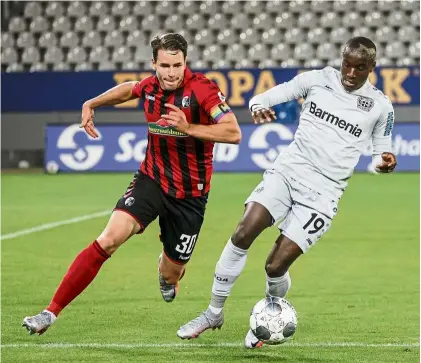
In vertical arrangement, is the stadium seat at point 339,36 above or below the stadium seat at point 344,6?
below

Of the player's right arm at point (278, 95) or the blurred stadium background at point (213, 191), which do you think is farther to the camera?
the blurred stadium background at point (213, 191)

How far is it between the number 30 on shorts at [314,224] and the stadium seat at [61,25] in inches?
779

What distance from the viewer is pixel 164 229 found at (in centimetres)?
704

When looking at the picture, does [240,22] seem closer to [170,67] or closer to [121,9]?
[121,9]

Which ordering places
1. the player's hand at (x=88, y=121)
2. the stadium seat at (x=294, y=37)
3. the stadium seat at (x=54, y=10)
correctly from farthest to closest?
the stadium seat at (x=54, y=10) → the stadium seat at (x=294, y=37) → the player's hand at (x=88, y=121)

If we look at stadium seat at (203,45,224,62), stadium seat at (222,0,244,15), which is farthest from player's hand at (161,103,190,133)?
stadium seat at (222,0,244,15)

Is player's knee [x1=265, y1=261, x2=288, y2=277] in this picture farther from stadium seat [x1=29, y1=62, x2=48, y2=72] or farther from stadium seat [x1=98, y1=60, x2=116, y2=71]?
stadium seat [x1=29, y1=62, x2=48, y2=72]

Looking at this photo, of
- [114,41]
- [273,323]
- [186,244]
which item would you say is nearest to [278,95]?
[186,244]

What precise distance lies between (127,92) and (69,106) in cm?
1537

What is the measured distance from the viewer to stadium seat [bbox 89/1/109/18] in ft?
83.4

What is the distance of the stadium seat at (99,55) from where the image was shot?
24.5 metres

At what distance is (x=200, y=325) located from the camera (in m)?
6.36

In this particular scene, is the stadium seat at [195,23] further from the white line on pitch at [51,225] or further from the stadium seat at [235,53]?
the white line on pitch at [51,225]

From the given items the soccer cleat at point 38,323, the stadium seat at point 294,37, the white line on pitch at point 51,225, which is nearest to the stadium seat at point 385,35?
the stadium seat at point 294,37
